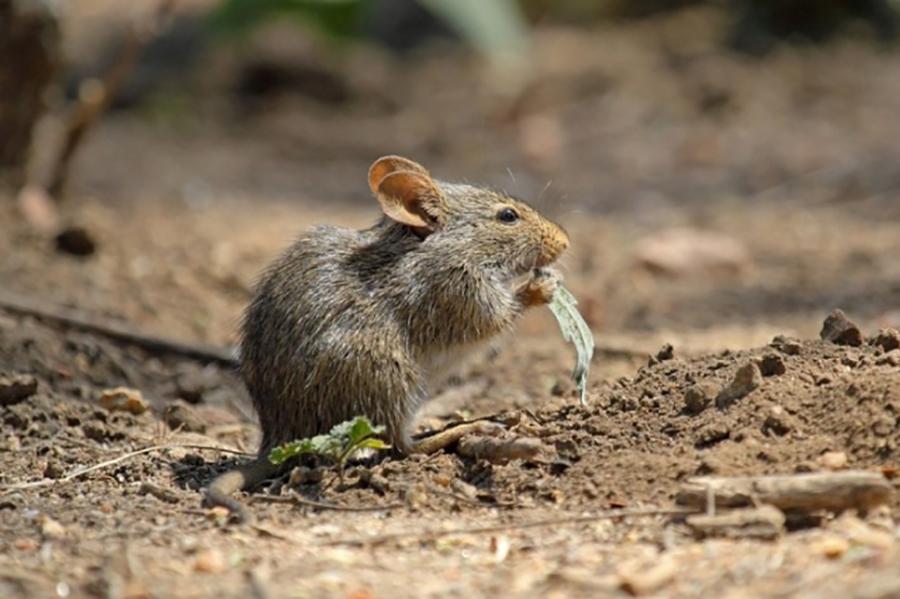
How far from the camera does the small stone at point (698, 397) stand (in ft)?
16.0

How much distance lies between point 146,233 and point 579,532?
588 cm

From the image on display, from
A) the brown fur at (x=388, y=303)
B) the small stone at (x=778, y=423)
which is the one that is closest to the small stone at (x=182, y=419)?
the brown fur at (x=388, y=303)

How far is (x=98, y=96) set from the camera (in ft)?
29.4

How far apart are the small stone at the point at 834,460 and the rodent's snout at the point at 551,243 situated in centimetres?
184

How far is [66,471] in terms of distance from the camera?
522 centimetres

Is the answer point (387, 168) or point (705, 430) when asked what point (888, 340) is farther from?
point (387, 168)

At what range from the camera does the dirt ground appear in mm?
4062

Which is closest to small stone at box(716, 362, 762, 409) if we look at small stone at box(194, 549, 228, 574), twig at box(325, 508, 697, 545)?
twig at box(325, 508, 697, 545)

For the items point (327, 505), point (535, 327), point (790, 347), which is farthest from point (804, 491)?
point (535, 327)

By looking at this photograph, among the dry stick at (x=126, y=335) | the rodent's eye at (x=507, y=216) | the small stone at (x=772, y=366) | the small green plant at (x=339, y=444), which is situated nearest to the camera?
the small green plant at (x=339, y=444)

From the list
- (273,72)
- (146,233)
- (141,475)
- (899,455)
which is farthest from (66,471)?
(273,72)

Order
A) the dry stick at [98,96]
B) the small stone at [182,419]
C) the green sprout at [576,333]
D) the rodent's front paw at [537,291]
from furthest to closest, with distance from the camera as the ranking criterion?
1. the dry stick at [98,96]
2. the small stone at [182,419]
3. the rodent's front paw at [537,291]
4. the green sprout at [576,333]

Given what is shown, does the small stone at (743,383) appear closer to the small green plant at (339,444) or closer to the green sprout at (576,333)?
the green sprout at (576,333)

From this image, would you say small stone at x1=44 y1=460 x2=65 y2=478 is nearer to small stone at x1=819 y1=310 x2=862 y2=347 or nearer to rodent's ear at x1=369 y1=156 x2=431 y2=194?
rodent's ear at x1=369 y1=156 x2=431 y2=194
